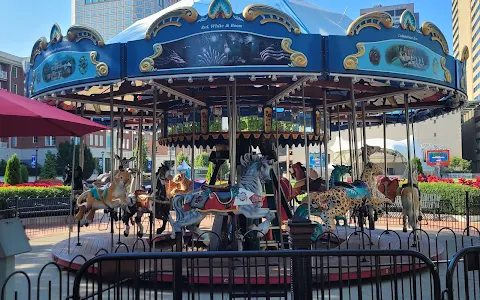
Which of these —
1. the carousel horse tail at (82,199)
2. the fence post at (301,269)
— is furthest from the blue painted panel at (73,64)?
the fence post at (301,269)

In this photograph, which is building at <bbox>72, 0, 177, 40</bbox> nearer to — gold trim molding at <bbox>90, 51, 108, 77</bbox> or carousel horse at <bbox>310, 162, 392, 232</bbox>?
gold trim molding at <bbox>90, 51, 108, 77</bbox>

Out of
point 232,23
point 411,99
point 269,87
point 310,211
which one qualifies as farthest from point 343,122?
point 232,23

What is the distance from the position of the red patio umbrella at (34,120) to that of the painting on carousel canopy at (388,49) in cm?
425

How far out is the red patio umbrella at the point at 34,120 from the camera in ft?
15.5

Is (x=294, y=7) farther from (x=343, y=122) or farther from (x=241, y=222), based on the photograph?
(x=343, y=122)

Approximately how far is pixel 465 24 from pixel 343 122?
8841 centimetres

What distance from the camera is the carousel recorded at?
7375mm

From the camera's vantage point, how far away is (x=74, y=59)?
837cm

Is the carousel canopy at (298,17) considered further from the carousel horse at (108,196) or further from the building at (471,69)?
the building at (471,69)

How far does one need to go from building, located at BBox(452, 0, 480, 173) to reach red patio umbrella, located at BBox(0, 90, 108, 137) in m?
77.1

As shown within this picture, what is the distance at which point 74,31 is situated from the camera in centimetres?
838

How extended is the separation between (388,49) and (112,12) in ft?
434

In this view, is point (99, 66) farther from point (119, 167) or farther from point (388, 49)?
point (388, 49)

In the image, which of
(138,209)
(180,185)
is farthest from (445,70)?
(180,185)
